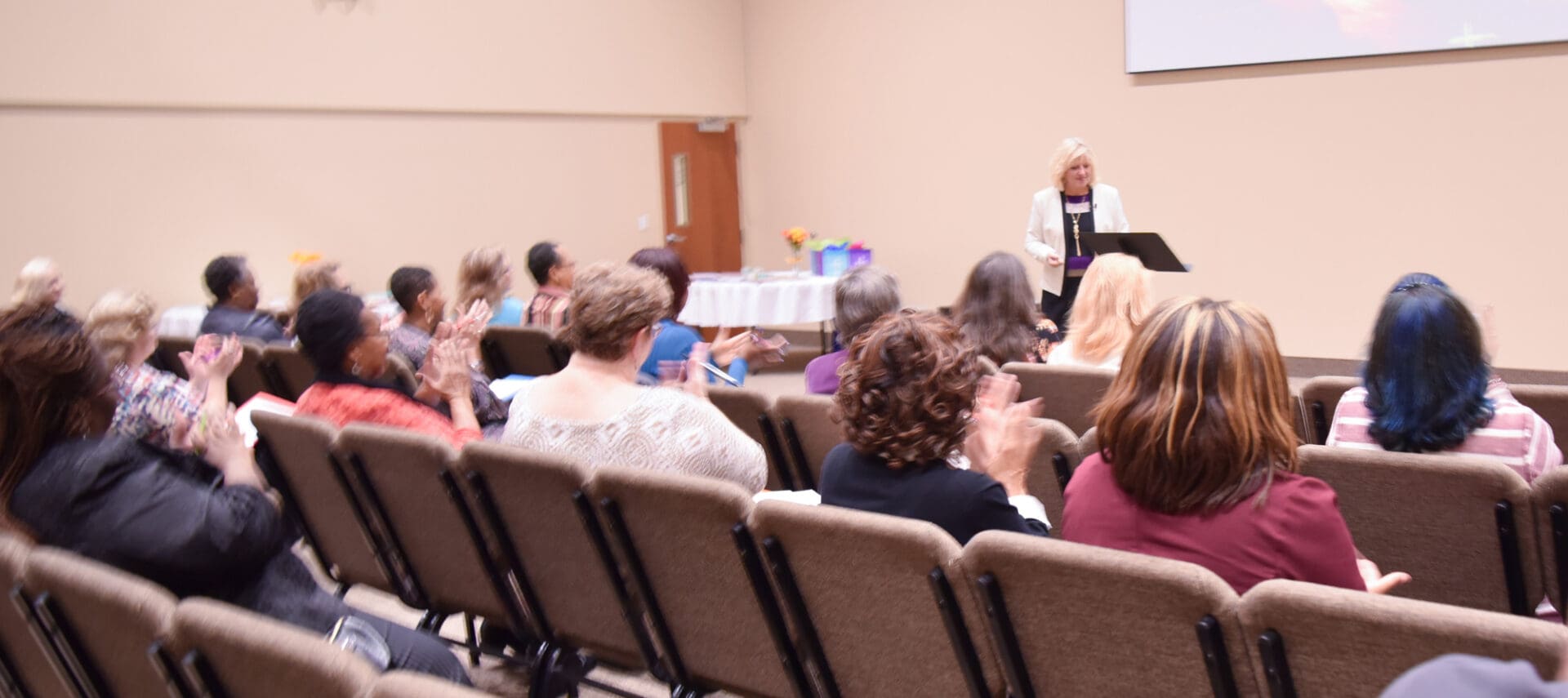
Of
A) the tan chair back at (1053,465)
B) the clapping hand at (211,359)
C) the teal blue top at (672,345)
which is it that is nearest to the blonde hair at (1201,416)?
the tan chair back at (1053,465)

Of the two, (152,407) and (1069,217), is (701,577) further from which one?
(1069,217)

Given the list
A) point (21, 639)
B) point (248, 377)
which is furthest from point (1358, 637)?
point (248, 377)

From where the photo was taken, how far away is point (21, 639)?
7.20 feet

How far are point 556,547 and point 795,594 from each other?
692 mm

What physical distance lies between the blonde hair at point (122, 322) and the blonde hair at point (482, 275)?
4.72 ft

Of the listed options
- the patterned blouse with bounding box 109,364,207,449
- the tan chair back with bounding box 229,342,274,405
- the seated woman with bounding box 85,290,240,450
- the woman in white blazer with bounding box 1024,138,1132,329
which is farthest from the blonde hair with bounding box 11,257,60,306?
the woman in white blazer with bounding box 1024,138,1132,329

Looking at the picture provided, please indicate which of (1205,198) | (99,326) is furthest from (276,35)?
(1205,198)

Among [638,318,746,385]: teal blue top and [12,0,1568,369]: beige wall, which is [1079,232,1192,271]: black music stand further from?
[12,0,1568,369]: beige wall

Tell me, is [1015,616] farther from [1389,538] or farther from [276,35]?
[276,35]

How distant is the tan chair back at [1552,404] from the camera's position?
2865 millimetres

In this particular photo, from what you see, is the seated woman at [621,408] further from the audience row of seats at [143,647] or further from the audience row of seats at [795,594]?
the audience row of seats at [143,647]

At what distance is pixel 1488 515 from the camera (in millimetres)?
2186

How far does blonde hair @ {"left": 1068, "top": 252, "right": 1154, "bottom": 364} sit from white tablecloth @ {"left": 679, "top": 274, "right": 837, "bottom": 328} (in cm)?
426

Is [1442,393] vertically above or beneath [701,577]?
above
